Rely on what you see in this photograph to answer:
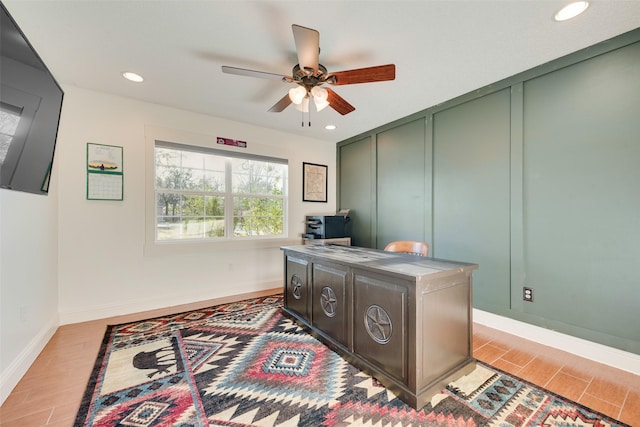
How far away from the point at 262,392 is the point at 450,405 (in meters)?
1.15

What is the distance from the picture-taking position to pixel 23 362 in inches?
72.1

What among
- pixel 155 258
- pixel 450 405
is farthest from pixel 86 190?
pixel 450 405

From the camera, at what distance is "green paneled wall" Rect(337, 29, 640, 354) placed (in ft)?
6.40

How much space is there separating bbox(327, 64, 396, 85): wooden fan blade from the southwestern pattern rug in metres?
2.15

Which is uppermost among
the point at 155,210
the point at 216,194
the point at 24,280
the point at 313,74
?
the point at 313,74

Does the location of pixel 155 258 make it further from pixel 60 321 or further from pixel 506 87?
pixel 506 87

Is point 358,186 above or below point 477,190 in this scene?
above

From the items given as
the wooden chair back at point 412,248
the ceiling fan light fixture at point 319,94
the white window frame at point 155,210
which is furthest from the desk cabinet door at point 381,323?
the white window frame at point 155,210

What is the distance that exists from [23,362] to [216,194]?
234 centimetres

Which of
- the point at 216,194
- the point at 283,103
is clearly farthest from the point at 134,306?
the point at 283,103

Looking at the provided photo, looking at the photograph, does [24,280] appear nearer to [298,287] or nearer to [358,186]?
[298,287]

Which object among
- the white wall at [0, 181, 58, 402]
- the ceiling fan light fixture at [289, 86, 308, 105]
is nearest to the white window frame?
the white wall at [0, 181, 58, 402]

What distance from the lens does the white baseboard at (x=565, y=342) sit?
191 centimetres

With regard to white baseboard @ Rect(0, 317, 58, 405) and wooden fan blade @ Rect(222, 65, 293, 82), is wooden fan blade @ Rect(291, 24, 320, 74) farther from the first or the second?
white baseboard @ Rect(0, 317, 58, 405)
